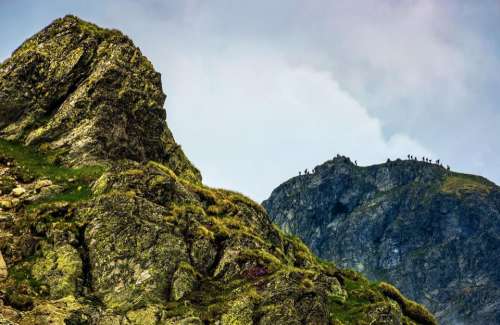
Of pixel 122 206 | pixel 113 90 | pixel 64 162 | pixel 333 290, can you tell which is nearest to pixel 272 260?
pixel 333 290

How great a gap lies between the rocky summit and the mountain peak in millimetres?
158

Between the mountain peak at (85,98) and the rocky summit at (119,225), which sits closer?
the rocky summit at (119,225)

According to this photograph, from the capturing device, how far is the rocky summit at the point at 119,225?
41.3 metres

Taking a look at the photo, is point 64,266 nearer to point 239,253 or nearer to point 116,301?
point 116,301

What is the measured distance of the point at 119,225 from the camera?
47.5m

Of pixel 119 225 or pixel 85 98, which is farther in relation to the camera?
pixel 85 98

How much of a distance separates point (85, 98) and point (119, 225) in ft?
83.9

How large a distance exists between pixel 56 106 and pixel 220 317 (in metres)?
39.9

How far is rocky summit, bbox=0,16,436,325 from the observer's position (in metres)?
41.3

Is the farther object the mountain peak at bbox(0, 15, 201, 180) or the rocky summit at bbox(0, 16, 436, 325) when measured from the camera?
the mountain peak at bbox(0, 15, 201, 180)

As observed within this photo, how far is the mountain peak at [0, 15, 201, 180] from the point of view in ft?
216

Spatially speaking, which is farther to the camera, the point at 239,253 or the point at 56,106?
the point at 56,106

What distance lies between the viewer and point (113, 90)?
7038cm

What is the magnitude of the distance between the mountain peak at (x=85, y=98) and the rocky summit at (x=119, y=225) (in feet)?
0.52
